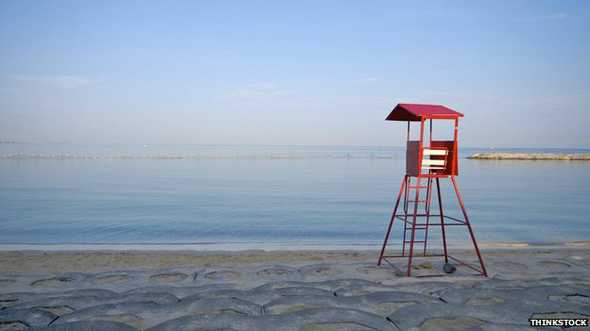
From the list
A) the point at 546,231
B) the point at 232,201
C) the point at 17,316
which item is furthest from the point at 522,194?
the point at 17,316

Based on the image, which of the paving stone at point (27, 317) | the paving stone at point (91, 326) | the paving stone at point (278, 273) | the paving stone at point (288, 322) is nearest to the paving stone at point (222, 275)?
the paving stone at point (278, 273)

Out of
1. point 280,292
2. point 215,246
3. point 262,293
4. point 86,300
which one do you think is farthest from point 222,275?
point 215,246

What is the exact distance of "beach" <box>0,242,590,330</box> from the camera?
491 cm

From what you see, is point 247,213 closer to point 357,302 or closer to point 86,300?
point 86,300

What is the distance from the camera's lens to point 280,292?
A: 6.03 metres

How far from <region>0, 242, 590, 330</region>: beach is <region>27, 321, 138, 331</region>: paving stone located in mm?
14

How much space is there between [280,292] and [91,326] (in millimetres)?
2474

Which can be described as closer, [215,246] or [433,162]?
[433,162]

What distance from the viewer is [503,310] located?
17.4ft

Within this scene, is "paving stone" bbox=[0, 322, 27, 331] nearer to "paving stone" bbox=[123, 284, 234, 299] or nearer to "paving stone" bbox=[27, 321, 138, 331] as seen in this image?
"paving stone" bbox=[27, 321, 138, 331]

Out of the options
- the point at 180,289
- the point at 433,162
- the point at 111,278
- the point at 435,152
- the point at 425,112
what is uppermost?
the point at 425,112

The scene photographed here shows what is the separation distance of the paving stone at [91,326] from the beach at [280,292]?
0.01 m

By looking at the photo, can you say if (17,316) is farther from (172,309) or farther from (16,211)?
(16,211)

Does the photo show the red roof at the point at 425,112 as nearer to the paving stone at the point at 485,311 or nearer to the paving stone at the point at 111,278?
the paving stone at the point at 485,311
